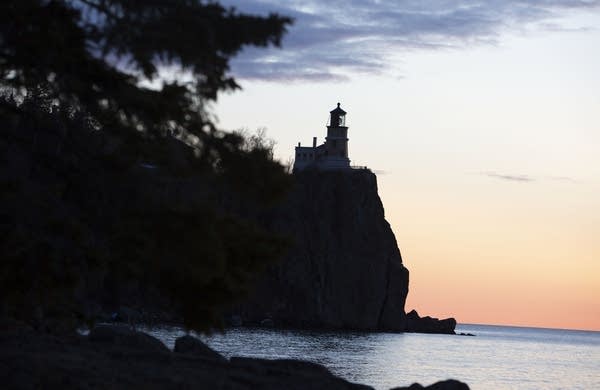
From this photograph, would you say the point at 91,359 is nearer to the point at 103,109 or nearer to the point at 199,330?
the point at 199,330

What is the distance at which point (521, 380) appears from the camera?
61750 millimetres

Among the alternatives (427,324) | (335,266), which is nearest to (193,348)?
(335,266)

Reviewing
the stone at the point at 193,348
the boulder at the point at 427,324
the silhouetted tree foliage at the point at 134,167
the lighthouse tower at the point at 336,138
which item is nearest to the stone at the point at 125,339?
the stone at the point at 193,348

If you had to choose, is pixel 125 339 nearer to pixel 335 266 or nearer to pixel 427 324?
pixel 335 266

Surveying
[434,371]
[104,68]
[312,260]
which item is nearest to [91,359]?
[104,68]

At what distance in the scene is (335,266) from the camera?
140m

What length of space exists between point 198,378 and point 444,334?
497 ft

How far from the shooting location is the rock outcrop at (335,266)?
13500 centimetres

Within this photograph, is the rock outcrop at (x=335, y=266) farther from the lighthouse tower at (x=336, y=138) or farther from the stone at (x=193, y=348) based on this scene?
the stone at (x=193, y=348)

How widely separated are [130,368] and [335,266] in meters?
119

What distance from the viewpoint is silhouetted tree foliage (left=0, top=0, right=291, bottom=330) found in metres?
15.5

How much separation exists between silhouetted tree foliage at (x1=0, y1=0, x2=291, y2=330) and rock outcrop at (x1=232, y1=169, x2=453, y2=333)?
115010 mm

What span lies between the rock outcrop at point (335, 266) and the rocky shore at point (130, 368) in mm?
107132

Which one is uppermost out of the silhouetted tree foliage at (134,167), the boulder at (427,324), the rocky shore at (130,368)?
the boulder at (427,324)
